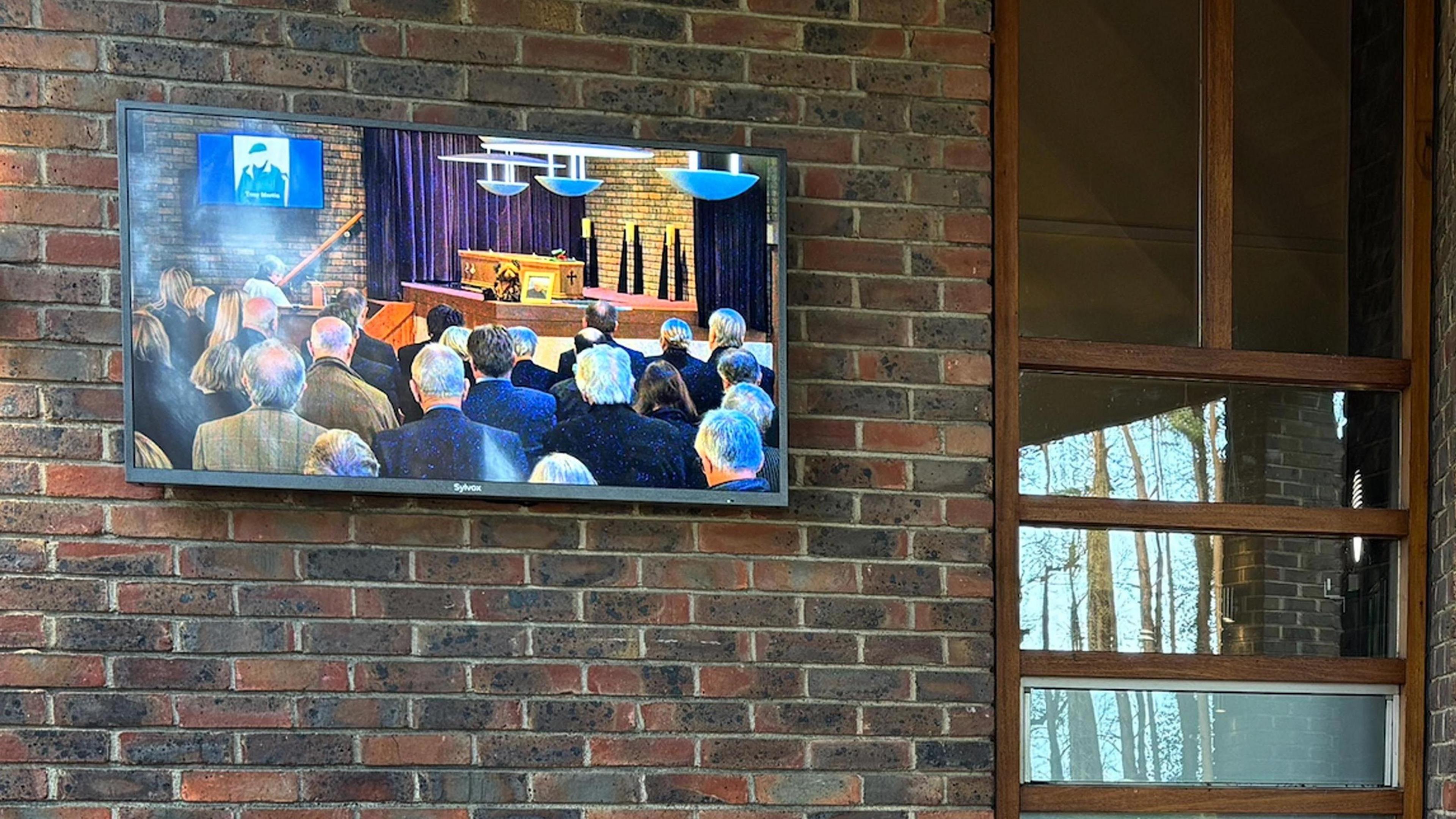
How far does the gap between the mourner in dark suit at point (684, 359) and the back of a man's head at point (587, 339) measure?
0.13 metres

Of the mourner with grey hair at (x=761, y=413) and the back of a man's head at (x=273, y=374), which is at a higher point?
the back of a man's head at (x=273, y=374)

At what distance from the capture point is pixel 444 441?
134 inches

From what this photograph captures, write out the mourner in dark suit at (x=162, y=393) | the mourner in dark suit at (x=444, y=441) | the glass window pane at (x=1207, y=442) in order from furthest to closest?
1. the glass window pane at (x=1207, y=442)
2. the mourner in dark suit at (x=444, y=441)
3. the mourner in dark suit at (x=162, y=393)

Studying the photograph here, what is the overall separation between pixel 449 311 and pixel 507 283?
0.45ft

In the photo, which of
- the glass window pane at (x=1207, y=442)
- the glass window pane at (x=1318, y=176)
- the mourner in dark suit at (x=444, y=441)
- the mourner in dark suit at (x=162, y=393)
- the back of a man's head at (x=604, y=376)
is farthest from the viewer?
the glass window pane at (x=1318, y=176)

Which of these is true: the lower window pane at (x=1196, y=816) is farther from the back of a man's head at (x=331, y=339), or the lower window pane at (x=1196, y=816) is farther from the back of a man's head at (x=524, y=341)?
the back of a man's head at (x=331, y=339)

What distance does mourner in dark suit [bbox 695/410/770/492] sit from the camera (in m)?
3.50

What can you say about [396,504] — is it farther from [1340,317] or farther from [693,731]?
[1340,317]

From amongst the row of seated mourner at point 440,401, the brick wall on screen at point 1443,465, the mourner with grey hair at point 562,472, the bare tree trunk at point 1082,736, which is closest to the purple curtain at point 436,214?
the row of seated mourner at point 440,401

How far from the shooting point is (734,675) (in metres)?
3.51

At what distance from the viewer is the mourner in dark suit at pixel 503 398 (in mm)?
3428

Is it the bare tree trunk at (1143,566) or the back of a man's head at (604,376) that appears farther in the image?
the bare tree trunk at (1143,566)

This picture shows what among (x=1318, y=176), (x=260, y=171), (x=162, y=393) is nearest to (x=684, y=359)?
(x=260, y=171)

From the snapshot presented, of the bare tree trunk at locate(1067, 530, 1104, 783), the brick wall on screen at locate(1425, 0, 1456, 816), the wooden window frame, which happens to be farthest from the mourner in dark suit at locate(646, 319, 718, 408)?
the brick wall on screen at locate(1425, 0, 1456, 816)
